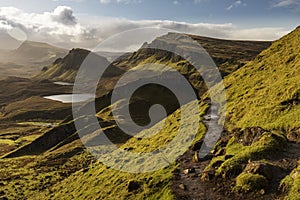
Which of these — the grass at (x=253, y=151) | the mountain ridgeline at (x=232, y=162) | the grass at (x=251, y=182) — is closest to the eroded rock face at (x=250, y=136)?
the mountain ridgeline at (x=232, y=162)

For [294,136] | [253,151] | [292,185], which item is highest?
[294,136]

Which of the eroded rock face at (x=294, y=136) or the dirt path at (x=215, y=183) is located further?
the eroded rock face at (x=294, y=136)

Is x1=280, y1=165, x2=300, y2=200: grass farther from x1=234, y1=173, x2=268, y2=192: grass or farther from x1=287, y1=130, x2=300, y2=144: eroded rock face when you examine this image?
x1=287, y1=130, x2=300, y2=144: eroded rock face

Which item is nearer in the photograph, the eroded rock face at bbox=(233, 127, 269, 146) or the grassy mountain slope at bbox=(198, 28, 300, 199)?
the grassy mountain slope at bbox=(198, 28, 300, 199)

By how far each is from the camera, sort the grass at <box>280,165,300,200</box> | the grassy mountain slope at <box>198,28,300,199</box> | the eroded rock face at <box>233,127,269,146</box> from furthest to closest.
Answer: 1. the eroded rock face at <box>233,127,269,146</box>
2. the grassy mountain slope at <box>198,28,300,199</box>
3. the grass at <box>280,165,300,200</box>

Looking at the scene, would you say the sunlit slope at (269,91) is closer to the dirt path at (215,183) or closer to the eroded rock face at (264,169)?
the dirt path at (215,183)

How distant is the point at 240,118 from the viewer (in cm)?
5859

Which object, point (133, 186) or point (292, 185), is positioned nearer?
point (292, 185)

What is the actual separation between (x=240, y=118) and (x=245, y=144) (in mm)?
16928

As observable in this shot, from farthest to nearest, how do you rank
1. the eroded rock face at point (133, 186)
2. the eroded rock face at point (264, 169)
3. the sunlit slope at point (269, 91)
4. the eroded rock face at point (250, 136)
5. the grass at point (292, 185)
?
the sunlit slope at point (269, 91), the eroded rock face at point (250, 136), the eroded rock face at point (133, 186), the eroded rock face at point (264, 169), the grass at point (292, 185)

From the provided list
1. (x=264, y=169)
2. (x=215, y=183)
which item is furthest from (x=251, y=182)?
(x=215, y=183)

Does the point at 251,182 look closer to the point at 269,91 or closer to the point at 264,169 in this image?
the point at 264,169

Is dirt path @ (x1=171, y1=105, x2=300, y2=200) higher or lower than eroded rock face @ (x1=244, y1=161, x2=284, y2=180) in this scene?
lower


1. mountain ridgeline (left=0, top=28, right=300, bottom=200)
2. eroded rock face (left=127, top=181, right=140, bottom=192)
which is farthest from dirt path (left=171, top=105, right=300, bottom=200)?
eroded rock face (left=127, top=181, right=140, bottom=192)
